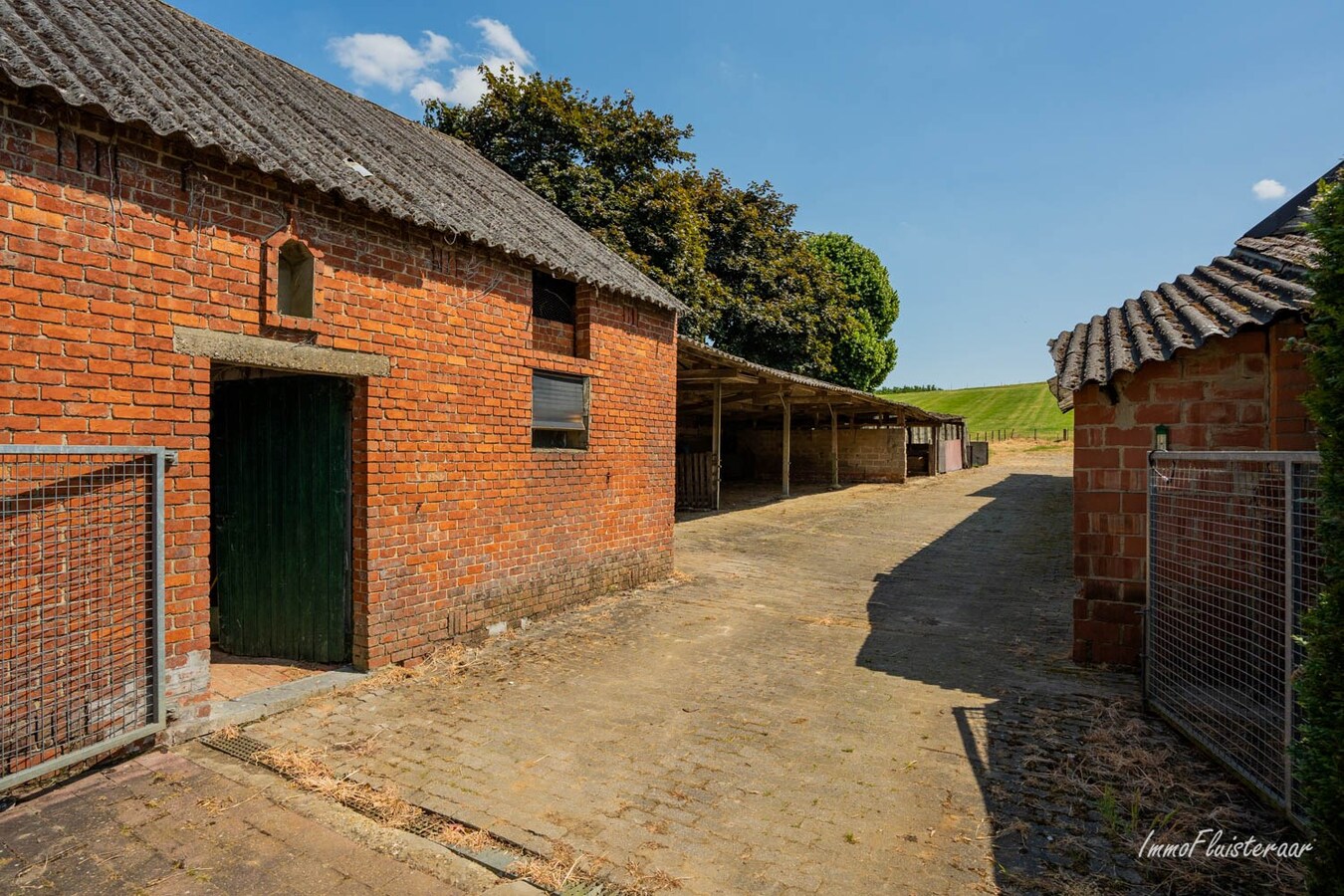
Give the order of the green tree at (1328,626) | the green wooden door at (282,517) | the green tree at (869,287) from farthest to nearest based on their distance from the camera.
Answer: the green tree at (869,287), the green wooden door at (282,517), the green tree at (1328,626)

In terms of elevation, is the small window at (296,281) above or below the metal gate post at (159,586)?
above

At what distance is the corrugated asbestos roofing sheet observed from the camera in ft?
16.4

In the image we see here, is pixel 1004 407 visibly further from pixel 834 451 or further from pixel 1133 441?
pixel 1133 441

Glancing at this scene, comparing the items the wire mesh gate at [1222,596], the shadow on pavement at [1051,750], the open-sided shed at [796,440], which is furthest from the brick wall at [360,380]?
the open-sided shed at [796,440]

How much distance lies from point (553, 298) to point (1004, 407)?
6370cm

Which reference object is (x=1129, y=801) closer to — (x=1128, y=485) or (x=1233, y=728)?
(x=1233, y=728)

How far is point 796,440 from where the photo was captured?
82.9 feet

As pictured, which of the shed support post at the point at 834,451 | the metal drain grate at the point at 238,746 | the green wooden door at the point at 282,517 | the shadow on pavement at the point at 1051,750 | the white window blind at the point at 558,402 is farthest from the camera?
the shed support post at the point at 834,451

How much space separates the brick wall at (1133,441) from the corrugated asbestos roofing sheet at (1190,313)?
0.19 meters

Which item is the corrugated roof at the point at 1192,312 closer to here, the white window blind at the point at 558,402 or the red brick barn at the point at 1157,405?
the red brick barn at the point at 1157,405

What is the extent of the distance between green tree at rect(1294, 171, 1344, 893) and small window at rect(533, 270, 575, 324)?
599cm

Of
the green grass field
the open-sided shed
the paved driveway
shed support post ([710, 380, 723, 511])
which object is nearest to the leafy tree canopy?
the open-sided shed

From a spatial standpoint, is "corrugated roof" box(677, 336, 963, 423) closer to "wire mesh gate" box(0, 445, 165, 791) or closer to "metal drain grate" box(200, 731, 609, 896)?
"wire mesh gate" box(0, 445, 165, 791)

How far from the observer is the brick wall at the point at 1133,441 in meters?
5.17
